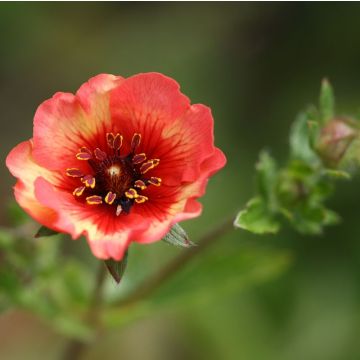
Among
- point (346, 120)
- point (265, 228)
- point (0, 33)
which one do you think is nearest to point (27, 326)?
point (0, 33)

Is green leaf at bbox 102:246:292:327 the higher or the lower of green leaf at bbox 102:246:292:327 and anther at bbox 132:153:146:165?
the lower

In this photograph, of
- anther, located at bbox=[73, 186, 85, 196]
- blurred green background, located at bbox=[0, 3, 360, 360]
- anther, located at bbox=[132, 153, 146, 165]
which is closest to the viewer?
anther, located at bbox=[73, 186, 85, 196]

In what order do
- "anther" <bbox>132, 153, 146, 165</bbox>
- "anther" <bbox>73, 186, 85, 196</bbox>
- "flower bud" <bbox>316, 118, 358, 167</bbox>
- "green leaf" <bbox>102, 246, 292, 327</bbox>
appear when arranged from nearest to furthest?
"anther" <bbox>73, 186, 85, 196</bbox> < "anther" <bbox>132, 153, 146, 165</bbox> < "flower bud" <bbox>316, 118, 358, 167</bbox> < "green leaf" <bbox>102, 246, 292, 327</bbox>

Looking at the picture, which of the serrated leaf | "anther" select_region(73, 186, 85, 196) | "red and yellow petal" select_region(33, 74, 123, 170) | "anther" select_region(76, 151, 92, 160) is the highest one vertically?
"red and yellow petal" select_region(33, 74, 123, 170)

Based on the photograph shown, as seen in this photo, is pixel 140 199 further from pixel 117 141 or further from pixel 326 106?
pixel 326 106

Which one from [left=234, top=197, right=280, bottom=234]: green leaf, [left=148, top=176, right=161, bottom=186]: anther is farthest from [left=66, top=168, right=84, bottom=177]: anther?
[left=234, top=197, right=280, bottom=234]: green leaf

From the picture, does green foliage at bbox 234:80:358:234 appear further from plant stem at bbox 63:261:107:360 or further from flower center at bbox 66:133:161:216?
plant stem at bbox 63:261:107:360
